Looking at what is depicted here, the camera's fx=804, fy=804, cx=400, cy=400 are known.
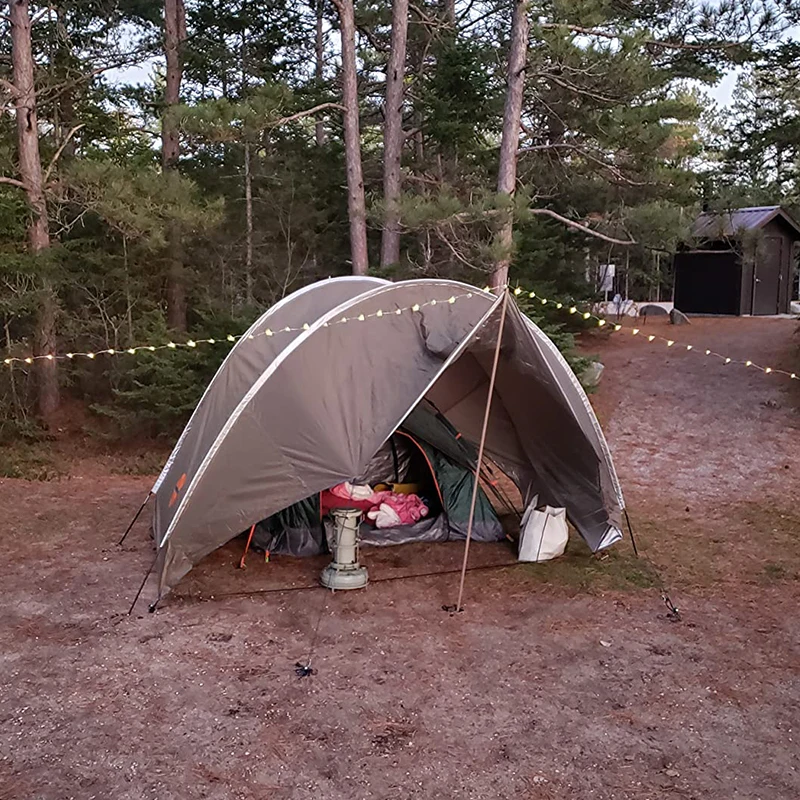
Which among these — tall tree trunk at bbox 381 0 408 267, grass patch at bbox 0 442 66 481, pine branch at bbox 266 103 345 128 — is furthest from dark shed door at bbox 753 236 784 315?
grass patch at bbox 0 442 66 481

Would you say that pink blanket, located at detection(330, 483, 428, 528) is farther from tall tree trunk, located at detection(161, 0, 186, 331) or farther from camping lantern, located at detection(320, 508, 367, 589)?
tall tree trunk, located at detection(161, 0, 186, 331)

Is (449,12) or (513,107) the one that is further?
(449,12)

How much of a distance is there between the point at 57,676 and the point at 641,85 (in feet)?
32.2

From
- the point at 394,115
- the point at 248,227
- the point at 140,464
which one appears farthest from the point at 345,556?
Answer: the point at 248,227

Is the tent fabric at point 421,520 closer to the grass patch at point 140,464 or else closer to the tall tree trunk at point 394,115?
the grass patch at point 140,464

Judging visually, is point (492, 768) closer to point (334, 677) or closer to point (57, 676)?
point (334, 677)

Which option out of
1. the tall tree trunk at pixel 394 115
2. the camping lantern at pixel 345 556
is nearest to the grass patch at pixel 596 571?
the camping lantern at pixel 345 556

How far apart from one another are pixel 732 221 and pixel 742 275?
3.66m

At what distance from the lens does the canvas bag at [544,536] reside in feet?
19.8

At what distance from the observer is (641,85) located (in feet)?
34.7

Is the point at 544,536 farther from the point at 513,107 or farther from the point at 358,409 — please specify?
the point at 513,107

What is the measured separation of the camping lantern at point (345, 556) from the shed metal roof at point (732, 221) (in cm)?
908

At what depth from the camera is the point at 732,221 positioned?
15.5 m

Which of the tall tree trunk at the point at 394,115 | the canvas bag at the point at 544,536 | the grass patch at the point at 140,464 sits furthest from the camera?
the tall tree trunk at the point at 394,115
